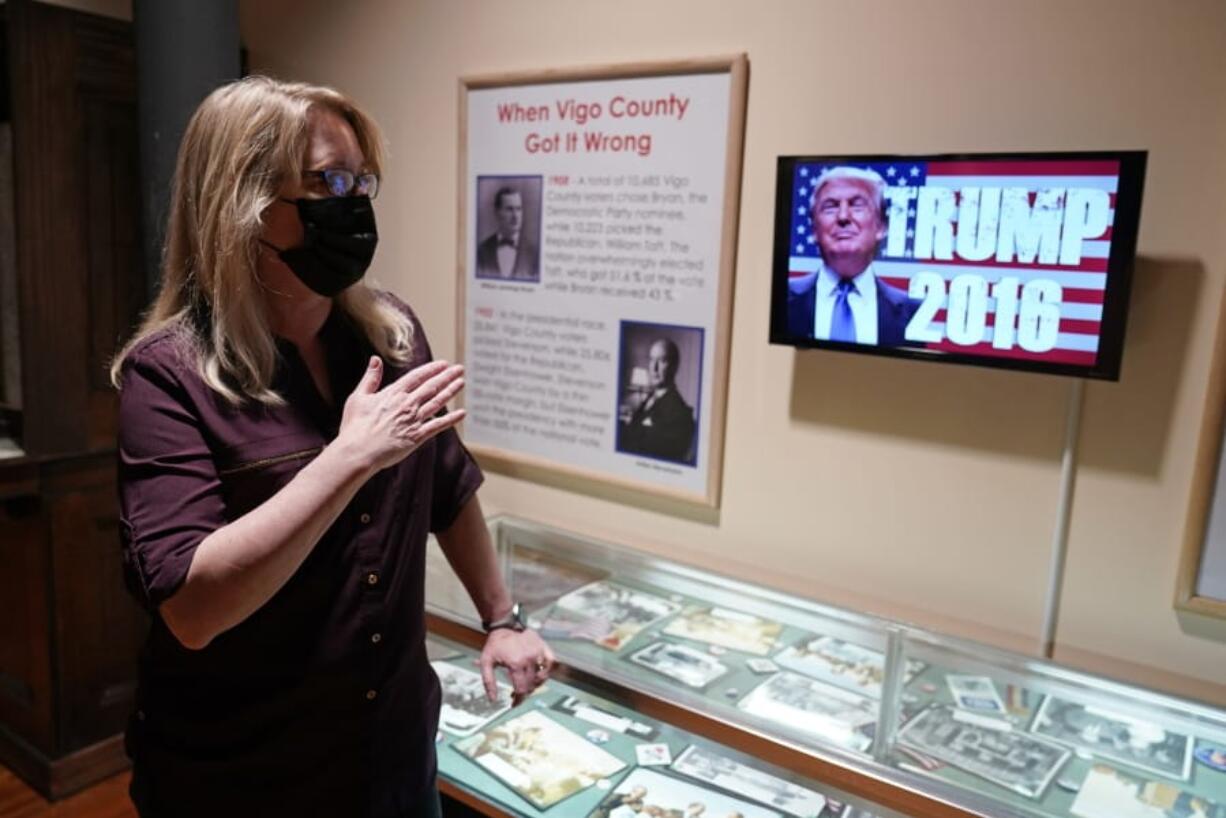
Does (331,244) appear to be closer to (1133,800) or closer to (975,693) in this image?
(975,693)

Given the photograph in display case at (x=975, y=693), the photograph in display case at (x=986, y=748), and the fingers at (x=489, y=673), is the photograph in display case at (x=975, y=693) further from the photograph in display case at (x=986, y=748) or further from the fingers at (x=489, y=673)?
the fingers at (x=489, y=673)

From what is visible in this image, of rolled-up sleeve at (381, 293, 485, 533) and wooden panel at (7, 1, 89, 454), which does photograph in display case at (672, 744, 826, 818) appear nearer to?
rolled-up sleeve at (381, 293, 485, 533)

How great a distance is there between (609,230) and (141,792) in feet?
5.42

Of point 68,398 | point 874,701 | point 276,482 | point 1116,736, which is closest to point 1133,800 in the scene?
point 1116,736

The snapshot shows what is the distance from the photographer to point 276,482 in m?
1.33

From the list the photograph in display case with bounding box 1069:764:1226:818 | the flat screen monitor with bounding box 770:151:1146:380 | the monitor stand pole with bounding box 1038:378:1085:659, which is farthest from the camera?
the monitor stand pole with bounding box 1038:378:1085:659

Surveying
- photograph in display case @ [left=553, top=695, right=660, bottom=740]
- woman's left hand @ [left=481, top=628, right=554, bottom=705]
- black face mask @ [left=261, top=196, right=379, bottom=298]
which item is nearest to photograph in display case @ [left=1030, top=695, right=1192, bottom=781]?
photograph in display case @ [left=553, top=695, right=660, bottom=740]

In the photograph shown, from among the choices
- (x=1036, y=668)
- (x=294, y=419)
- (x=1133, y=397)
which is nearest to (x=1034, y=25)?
(x=1133, y=397)

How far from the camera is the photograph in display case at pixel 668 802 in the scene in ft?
6.36

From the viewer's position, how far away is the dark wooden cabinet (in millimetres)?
2686

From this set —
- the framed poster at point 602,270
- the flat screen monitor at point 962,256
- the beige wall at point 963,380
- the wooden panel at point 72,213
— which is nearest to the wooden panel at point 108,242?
the wooden panel at point 72,213

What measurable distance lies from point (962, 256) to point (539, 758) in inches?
55.6

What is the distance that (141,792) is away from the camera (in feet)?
4.75

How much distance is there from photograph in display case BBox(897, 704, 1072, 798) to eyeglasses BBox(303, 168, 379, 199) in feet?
4.50
